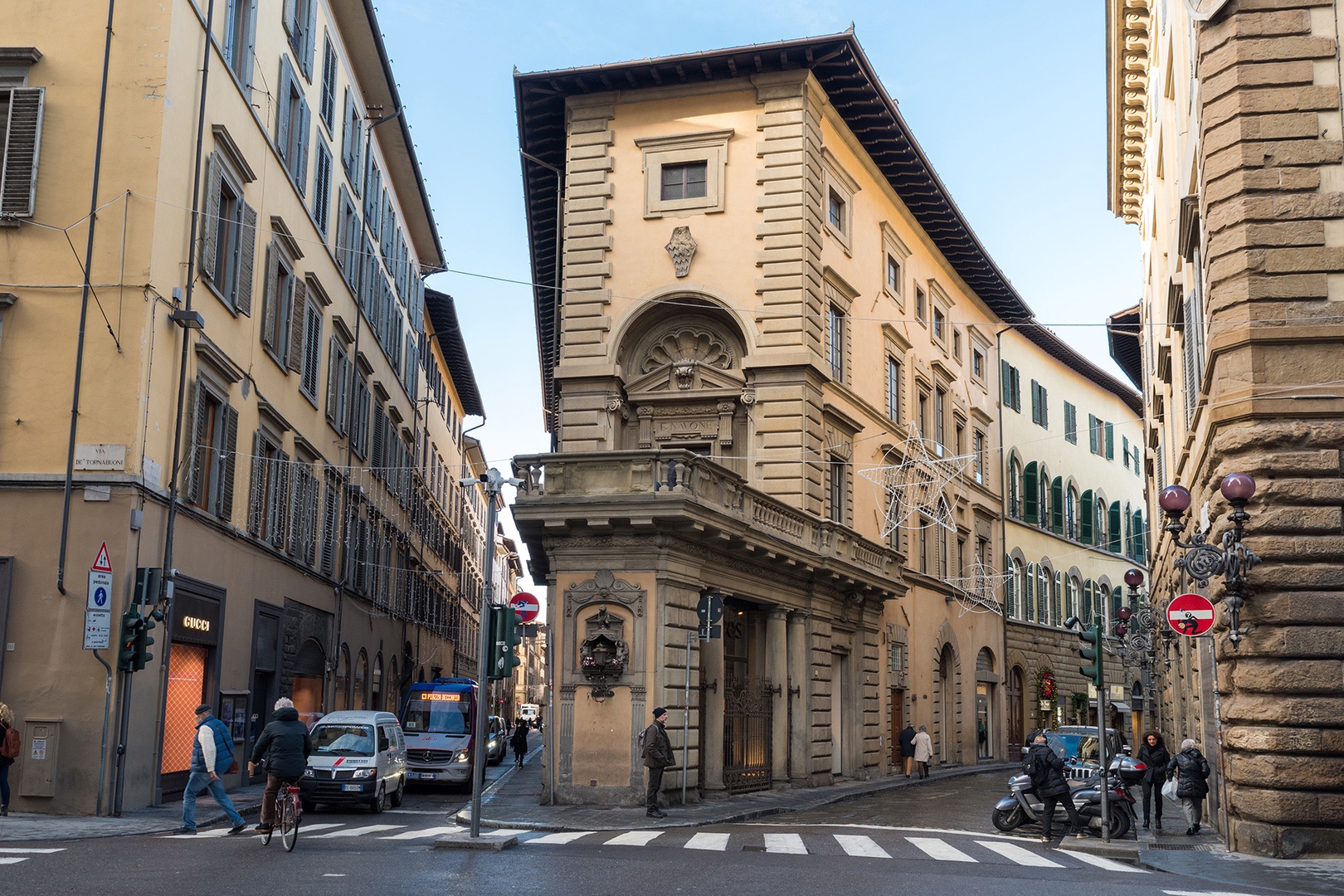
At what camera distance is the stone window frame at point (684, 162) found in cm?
3020

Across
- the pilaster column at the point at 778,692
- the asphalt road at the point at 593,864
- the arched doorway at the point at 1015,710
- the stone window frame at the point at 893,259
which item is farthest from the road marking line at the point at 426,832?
the arched doorway at the point at 1015,710

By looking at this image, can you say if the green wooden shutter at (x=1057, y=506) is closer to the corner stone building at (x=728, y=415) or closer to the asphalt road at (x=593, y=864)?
the corner stone building at (x=728, y=415)

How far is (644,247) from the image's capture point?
30.3 metres

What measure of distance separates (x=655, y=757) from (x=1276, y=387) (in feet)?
33.9

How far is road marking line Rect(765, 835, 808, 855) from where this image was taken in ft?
52.0

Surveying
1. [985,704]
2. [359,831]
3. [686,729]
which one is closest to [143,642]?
[359,831]

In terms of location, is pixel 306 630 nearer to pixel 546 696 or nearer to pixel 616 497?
pixel 546 696

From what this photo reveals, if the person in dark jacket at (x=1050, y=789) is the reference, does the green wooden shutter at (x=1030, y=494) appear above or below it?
above

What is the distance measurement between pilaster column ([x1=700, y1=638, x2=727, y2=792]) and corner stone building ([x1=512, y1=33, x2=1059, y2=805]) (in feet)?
0.15

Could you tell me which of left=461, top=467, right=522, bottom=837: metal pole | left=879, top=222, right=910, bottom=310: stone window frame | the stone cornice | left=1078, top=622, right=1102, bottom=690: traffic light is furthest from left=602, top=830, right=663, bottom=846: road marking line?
left=879, top=222, right=910, bottom=310: stone window frame

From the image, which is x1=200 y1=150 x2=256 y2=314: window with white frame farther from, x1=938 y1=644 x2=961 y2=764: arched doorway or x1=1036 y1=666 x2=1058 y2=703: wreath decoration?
x1=1036 y1=666 x2=1058 y2=703: wreath decoration

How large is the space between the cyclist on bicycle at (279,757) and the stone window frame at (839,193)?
19.0 metres

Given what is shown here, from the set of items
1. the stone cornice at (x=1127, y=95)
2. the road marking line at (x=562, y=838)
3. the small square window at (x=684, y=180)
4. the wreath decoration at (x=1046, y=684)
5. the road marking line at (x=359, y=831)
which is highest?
the stone cornice at (x=1127, y=95)

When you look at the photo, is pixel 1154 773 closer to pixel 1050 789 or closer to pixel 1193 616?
pixel 1050 789
